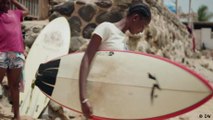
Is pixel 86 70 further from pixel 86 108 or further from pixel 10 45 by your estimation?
pixel 10 45

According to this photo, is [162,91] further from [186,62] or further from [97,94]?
[186,62]

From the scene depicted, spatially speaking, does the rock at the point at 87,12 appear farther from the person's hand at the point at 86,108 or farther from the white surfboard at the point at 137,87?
the person's hand at the point at 86,108

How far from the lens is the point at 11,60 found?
4191 mm

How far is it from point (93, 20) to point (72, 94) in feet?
10.4

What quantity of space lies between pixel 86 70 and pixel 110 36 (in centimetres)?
→ 26

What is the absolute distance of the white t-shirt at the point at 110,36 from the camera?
8.81 feet

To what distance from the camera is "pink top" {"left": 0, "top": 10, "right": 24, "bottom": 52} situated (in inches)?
164

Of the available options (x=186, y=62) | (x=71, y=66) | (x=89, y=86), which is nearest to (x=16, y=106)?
(x=71, y=66)

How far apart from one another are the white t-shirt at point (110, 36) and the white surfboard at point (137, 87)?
0.09 m

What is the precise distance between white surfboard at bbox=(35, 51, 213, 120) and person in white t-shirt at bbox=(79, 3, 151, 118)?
0.38 feet

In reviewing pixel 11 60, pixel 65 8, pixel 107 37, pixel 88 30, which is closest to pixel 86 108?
pixel 107 37

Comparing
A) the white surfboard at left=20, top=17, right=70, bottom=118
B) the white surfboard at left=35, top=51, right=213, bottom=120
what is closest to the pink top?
the white surfboard at left=20, top=17, right=70, bottom=118

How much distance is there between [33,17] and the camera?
331 inches

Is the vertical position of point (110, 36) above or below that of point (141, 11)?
below
